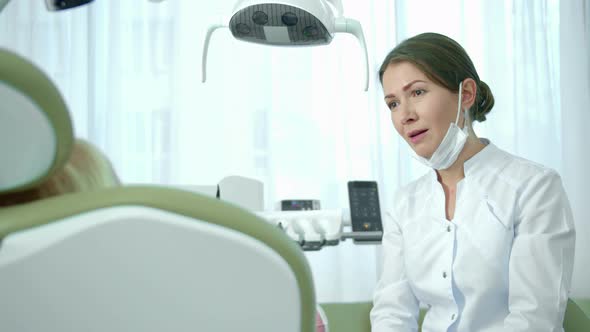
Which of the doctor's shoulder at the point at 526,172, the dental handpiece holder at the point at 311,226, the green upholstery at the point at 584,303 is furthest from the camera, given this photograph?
the green upholstery at the point at 584,303

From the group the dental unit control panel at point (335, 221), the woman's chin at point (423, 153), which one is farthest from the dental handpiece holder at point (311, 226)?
the woman's chin at point (423, 153)

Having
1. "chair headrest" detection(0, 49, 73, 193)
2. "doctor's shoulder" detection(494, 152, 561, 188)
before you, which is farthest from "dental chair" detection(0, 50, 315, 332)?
"doctor's shoulder" detection(494, 152, 561, 188)

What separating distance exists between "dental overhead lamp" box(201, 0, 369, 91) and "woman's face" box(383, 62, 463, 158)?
0.15 meters

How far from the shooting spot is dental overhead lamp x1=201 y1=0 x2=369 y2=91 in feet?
4.60

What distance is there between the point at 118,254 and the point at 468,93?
1.41 metres

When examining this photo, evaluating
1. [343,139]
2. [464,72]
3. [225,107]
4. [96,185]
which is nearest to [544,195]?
[464,72]

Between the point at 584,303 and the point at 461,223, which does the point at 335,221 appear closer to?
the point at 461,223

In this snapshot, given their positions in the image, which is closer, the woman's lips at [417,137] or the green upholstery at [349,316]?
the woman's lips at [417,137]

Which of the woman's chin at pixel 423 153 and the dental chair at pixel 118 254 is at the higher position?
the dental chair at pixel 118 254

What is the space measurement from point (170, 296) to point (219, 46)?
255 centimetres

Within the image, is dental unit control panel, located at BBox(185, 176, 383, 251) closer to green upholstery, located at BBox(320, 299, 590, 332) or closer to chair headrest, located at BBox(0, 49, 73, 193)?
green upholstery, located at BBox(320, 299, 590, 332)

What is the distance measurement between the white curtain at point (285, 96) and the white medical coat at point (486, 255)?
1.09m

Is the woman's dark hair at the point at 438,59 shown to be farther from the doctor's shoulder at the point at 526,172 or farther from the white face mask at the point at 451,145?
the doctor's shoulder at the point at 526,172

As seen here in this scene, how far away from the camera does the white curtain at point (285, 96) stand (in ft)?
8.84
